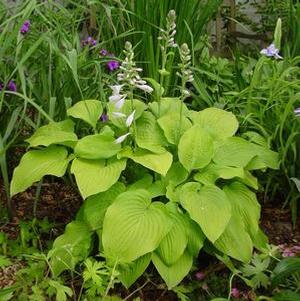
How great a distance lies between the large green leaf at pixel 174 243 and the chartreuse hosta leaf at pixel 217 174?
190 millimetres

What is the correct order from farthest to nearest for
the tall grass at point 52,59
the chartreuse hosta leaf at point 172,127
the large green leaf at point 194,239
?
the tall grass at point 52,59 < the chartreuse hosta leaf at point 172,127 < the large green leaf at point 194,239

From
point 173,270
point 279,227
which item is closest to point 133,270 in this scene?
point 173,270

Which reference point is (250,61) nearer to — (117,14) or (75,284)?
(117,14)

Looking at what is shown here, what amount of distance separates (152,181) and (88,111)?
1.21ft

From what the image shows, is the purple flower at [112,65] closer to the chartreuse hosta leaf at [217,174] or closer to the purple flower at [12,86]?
the purple flower at [12,86]

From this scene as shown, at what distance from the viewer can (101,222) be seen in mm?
1911

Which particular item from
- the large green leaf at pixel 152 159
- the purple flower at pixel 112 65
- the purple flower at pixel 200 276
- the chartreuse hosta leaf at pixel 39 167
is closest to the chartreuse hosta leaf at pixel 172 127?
the large green leaf at pixel 152 159

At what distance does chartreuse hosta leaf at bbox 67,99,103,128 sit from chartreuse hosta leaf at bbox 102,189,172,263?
396 mm

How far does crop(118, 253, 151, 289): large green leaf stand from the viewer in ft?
5.96

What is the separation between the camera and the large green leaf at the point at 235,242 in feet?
6.15

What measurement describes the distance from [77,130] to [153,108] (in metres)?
0.35

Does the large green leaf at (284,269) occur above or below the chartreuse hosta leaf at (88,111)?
below

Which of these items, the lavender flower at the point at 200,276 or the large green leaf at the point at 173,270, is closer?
the large green leaf at the point at 173,270

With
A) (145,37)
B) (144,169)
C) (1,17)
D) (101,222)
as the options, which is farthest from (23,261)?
(145,37)
